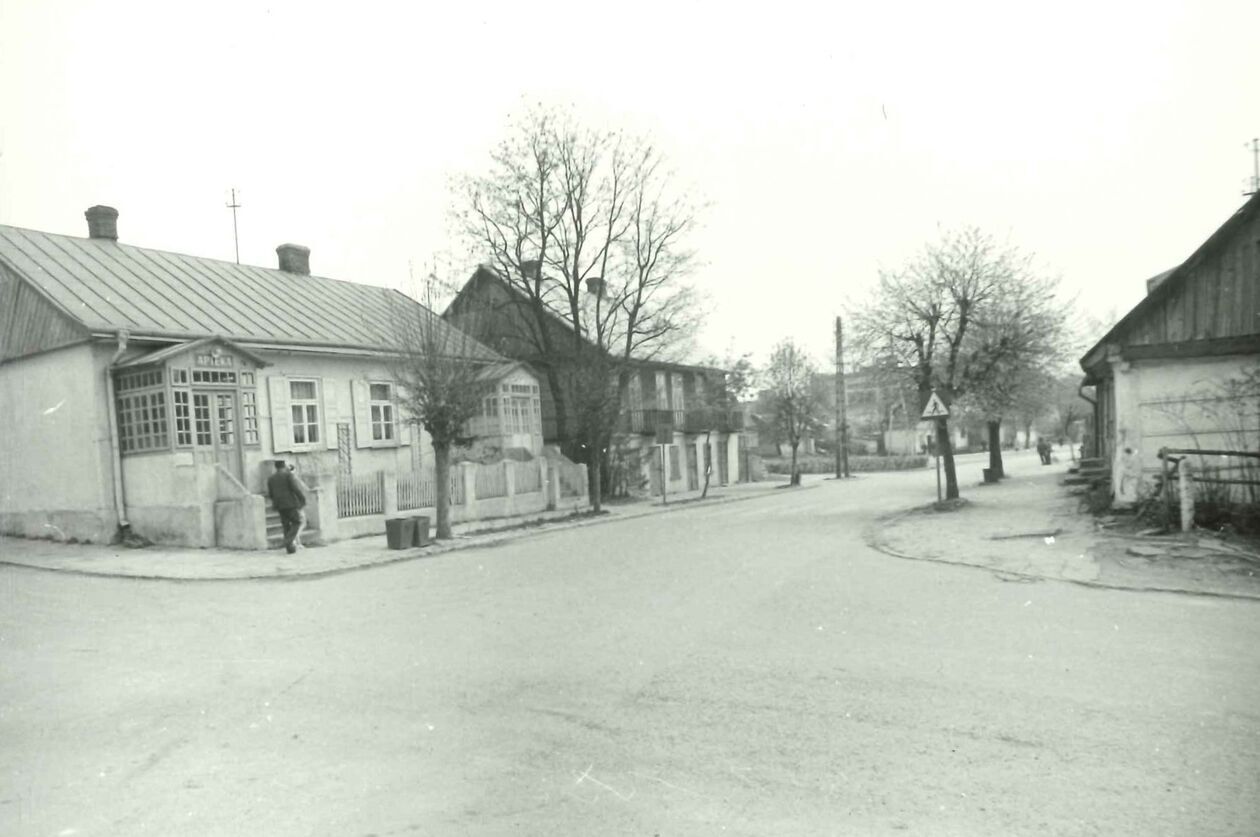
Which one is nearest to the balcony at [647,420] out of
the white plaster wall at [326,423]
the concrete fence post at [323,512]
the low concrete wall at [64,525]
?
the white plaster wall at [326,423]

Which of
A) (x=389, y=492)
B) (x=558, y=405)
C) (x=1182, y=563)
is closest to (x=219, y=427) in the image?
(x=389, y=492)

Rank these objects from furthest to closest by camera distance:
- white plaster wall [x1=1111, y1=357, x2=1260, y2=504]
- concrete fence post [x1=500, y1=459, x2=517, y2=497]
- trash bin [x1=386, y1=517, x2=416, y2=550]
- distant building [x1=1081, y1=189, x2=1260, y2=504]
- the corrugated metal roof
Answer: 1. concrete fence post [x1=500, y1=459, x2=517, y2=497]
2. the corrugated metal roof
3. trash bin [x1=386, y1=517, x2=416, y2=550]
4. white plaster wall [x1=1111, y1=357, x2=1260, y2=504]
5. distant building [x1=1081, y1=189, x2=1260, y2=504]

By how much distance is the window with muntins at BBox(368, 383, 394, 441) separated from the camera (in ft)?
80.4

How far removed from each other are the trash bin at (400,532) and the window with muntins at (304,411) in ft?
21.1

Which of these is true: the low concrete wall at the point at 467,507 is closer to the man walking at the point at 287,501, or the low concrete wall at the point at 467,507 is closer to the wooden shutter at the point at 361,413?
the man walking at the point at 287,501

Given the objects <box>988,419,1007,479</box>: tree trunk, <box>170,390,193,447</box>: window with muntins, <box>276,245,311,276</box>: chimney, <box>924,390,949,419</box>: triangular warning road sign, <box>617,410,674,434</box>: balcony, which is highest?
<box>276,245,311,276</box>: chimney

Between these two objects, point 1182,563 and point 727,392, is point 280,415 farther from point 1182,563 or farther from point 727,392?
point 727,392

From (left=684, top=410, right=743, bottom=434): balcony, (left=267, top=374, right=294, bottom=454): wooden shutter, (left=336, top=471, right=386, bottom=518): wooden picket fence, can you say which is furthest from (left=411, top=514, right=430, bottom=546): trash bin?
(left=684, top=410, right=743, bottom=434): balcony

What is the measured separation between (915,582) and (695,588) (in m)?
2.79

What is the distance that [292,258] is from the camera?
91.7 feet

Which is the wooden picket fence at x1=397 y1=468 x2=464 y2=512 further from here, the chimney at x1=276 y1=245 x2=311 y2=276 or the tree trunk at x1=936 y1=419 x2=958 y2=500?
the tree trunk at x1=936 y1=419 x2=958 y2=500

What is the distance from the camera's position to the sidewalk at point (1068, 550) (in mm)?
10367

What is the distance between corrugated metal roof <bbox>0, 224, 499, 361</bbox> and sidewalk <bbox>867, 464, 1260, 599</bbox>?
437 inches

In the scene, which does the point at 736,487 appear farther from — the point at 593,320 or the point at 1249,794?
the point at 1249,794
